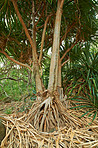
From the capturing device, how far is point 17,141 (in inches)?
37.1

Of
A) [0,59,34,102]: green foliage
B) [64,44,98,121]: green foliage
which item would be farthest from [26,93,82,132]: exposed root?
[0,59,34,102]: green foliage

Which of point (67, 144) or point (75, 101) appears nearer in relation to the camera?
point (67, 144)

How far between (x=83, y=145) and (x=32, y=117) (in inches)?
21.0

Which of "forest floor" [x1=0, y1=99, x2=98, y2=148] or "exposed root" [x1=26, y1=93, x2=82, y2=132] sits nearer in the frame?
"forest floor" [x1=0, y1=99, x2=98, y2=148]

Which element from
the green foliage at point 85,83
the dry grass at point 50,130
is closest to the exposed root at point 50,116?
the dry grass at point 50,130

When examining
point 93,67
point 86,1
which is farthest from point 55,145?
point 86,1

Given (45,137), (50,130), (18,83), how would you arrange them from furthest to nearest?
(18,83) → (50,130) → (45,137)

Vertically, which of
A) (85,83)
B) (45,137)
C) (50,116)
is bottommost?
(45,137)

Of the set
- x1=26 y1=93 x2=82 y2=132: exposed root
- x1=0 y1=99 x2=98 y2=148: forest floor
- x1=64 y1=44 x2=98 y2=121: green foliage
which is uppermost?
x1=64 y1=44 x2=98 y2=121: green foliage

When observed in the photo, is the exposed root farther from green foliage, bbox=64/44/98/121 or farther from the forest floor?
green foliage, bbox=64/44/98/121

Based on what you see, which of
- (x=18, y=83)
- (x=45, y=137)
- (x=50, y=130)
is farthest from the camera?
(x=18, y=83)

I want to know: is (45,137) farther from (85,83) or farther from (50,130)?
(85,83)

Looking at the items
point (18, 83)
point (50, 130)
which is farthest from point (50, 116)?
point (18, 83)

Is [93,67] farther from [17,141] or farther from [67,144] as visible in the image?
[17,141]
